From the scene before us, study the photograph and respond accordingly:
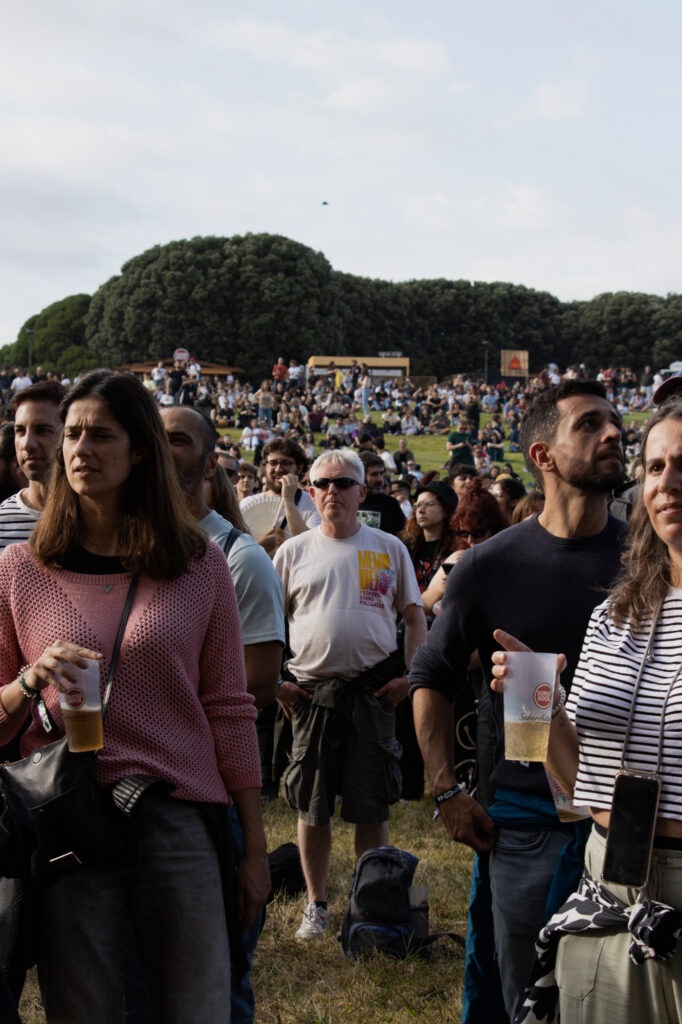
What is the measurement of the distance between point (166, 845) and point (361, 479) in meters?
3.26

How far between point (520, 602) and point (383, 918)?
229cm

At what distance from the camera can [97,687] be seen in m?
2.56

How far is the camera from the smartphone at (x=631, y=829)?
2.33 meters

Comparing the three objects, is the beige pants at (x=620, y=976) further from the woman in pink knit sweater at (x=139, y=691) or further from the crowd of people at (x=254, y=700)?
the woman in pink knit sweater at (x=139, y=691)

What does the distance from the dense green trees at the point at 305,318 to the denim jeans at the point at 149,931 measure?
68998 millimetres

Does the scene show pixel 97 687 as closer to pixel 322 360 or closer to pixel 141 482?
pixel 141 482

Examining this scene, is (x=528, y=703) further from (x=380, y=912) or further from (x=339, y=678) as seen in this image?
(x=339, y=678)

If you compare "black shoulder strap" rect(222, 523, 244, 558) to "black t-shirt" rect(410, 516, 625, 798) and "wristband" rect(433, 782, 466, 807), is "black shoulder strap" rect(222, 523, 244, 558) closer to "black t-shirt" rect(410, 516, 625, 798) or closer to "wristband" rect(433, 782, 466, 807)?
"black t-shirt" rect(410, 516, 625, 798)

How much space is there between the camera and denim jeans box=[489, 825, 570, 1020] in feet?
10.7

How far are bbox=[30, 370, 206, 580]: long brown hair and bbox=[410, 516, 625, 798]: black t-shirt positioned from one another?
0.97 meters

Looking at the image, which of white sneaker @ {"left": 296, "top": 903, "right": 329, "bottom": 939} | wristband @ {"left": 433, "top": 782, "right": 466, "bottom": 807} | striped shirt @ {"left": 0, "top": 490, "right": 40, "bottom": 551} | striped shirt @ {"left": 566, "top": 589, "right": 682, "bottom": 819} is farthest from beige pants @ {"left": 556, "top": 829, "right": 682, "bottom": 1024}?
white sneaker @ {"left": 296, "top": 903, "right": 329, "bottom": 939}

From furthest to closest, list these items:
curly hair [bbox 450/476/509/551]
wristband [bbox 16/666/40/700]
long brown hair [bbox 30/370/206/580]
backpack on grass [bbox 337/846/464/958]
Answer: curly hair [bbox 450/476/509/551] < backpack on grass [bbox 337/846/464/958] < long brown hair [bbox 30/370/206/580] < wristband [bbox 16/666/40/700]

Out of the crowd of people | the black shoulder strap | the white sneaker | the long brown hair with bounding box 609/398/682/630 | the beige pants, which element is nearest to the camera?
the beige pants

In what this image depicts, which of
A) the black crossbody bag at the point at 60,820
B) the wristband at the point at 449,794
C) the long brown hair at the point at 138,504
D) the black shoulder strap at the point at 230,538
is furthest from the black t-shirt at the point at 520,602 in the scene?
the black crossbody bag at the point at 60,820
